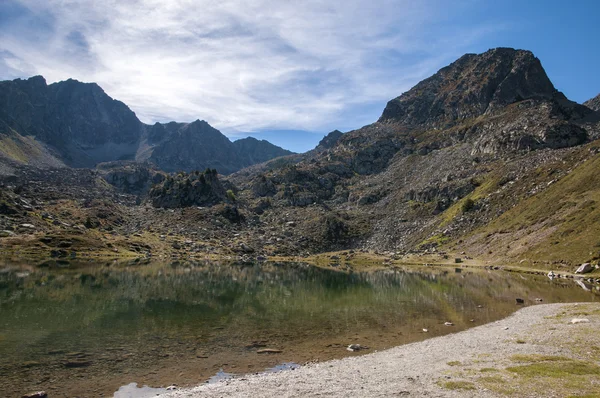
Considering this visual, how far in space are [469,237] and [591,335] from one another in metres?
140

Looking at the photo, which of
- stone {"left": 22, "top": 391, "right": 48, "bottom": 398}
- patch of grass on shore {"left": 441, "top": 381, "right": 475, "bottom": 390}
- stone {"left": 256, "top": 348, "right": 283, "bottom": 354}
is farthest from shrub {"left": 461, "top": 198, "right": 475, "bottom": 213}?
stone {"left": 22, "top": 391, "right": 48, "bottom": 398}

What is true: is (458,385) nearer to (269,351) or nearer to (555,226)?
(269,351)

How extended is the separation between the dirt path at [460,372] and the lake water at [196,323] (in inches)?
160

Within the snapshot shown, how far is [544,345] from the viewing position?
28516 millimetres

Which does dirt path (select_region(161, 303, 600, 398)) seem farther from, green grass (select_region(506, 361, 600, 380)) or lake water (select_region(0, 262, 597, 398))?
lake water (select_region(0, 262, 597, 398))

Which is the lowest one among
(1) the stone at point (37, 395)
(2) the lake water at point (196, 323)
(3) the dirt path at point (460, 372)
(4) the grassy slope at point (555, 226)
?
(2) the lake water at point (196, 323)

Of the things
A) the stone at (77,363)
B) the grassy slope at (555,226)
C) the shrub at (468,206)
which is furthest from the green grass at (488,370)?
the shrub at (468,206)

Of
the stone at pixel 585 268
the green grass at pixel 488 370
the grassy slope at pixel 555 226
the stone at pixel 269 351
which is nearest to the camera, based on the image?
the green grass at pixel 488 370

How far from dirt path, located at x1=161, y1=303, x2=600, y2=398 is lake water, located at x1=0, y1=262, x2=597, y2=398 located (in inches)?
160

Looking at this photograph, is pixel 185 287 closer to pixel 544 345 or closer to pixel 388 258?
pixel 544 345

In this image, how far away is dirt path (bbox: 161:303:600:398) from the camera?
19.0 metres

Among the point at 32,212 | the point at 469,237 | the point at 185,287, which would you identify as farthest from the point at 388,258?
the point at 32,212

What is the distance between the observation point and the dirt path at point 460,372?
19016 mm

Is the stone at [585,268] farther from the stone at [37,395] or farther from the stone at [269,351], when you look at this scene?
the stone at [37,395]
